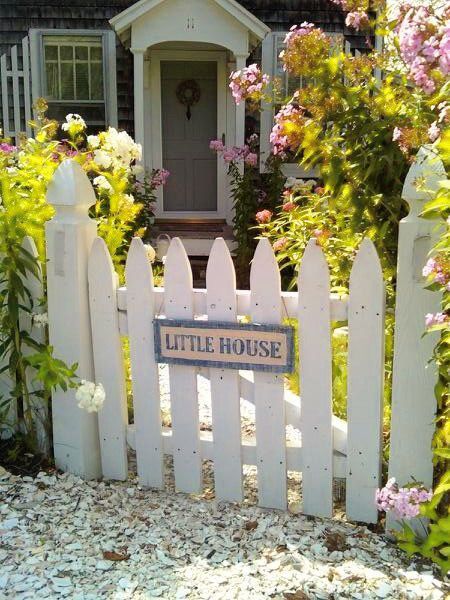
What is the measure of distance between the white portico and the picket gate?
4951mm

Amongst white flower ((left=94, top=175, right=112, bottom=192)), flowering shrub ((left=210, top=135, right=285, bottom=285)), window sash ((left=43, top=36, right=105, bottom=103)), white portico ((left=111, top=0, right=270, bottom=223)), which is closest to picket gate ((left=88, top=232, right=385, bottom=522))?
white flower ((left=94, top=175, right=112, bottom=192))

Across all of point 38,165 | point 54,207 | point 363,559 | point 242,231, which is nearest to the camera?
point 363,559

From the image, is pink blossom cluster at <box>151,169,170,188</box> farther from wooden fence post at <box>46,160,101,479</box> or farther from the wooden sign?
the wooden sign

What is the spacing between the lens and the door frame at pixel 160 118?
800 centimetres

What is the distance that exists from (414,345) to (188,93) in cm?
647

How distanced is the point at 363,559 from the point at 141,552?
742 mm

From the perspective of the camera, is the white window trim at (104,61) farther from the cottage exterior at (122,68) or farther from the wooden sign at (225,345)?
the wooden sign at (225,345)

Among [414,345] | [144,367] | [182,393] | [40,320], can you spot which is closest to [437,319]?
[414,345]

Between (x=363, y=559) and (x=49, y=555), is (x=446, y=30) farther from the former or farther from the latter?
(x=49, y=555)

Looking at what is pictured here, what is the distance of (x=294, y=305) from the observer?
2514 mm

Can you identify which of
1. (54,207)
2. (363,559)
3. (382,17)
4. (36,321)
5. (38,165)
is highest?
(382,17)

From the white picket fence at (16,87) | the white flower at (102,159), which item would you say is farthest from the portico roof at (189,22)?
the white flower at (102,159)

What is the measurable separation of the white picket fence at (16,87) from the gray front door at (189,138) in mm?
1518

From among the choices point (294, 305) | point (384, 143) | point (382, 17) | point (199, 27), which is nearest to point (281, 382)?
point (294, 305)
